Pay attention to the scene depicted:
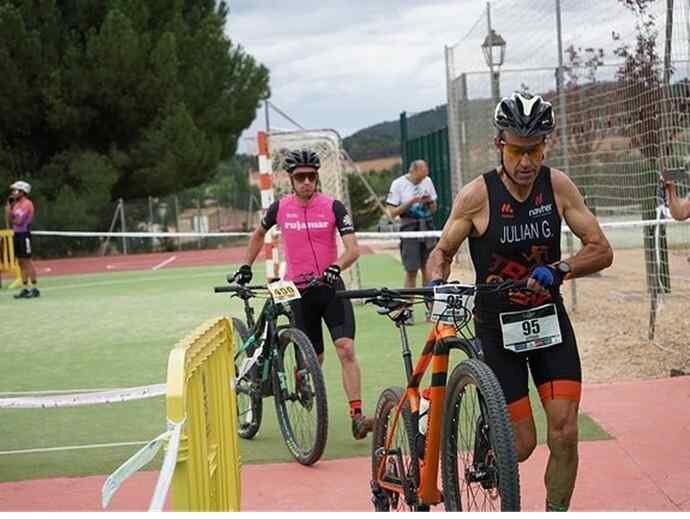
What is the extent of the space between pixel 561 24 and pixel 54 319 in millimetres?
8348

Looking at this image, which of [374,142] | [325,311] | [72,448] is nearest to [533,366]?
[325,311]

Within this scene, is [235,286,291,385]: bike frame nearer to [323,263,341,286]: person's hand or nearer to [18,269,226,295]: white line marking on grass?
[323,263,341,286]: person's hand

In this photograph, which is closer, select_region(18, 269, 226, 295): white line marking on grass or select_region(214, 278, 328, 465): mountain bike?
select_region(214, 278, 328, 465): mountain bike

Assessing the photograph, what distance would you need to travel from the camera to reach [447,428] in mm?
5133

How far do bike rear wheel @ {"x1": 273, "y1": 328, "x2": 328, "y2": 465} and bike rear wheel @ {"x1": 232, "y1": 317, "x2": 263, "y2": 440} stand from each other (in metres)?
0.26


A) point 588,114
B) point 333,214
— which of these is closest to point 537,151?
point 333,214

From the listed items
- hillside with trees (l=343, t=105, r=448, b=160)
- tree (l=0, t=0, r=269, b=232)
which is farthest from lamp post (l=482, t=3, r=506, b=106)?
hillside with trees (l=343, t=105, r=448, b=160)

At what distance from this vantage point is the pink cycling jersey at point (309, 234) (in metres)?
8.94

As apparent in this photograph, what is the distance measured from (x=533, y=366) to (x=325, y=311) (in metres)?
3.28

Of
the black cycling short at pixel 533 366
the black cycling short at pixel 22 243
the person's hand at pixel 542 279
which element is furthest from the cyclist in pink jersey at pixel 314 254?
the black cycling short at pixel 22 243

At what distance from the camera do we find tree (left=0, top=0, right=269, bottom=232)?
3894 cm

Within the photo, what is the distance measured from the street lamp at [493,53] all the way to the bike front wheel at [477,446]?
13.3m

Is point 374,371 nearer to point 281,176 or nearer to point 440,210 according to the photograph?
point 281,176

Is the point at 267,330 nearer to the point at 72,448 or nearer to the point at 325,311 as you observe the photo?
the point at 325,311
